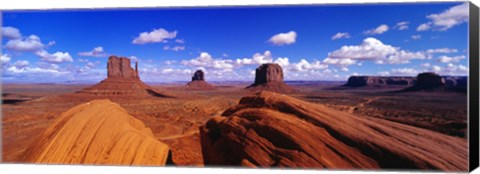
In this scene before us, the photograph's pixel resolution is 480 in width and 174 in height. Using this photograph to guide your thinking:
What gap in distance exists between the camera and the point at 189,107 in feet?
33.2

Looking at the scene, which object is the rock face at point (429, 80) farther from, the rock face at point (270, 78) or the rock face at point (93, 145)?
the rock face at point (93, 145)

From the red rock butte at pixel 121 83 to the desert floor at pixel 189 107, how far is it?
0.20 m

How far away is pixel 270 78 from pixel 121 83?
401cm

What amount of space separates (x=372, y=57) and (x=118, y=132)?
5.22 metres

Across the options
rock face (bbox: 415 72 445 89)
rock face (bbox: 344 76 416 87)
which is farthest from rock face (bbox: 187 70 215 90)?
rock face (bbox: 415 72 445 89)

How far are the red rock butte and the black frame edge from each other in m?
6.69

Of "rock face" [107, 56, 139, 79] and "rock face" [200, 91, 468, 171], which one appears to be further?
"rock face" [107, 56, 139, 79]

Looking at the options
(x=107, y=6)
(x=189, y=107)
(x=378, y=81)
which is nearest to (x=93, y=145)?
(x=107, y=6)

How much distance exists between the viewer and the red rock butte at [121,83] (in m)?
9.24

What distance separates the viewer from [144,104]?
9.98 metres

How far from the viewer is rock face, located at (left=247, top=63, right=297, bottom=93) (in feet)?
27.2

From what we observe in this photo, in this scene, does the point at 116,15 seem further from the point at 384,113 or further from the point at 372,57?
the point at 384,113

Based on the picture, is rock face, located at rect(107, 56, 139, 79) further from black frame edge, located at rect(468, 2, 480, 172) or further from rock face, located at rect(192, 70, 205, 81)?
black frame edge, located at rect(468, 2, 480, 172)

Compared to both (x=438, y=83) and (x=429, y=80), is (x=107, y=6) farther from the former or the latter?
(x=438, y=83)
